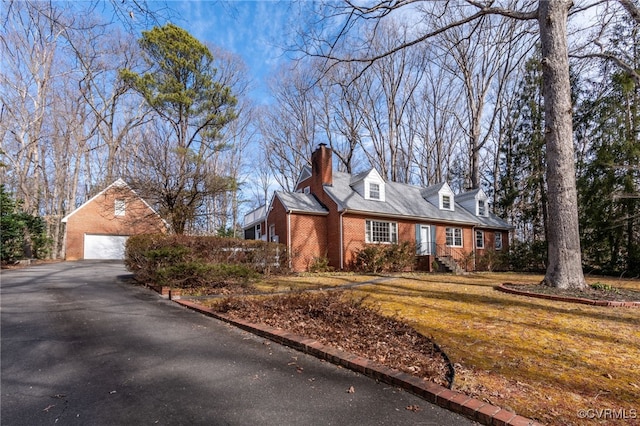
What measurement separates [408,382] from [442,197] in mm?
20703

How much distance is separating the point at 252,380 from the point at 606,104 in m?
21.8

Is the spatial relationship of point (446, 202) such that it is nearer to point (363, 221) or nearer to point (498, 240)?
point (498, 240)

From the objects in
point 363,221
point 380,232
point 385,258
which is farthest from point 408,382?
point 380,232

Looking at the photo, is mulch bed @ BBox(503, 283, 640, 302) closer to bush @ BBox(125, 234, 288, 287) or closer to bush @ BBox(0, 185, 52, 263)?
bush @ BBox(125, 234, 288, 287)

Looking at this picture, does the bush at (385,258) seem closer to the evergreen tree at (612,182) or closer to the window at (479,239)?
the window at (479,239)

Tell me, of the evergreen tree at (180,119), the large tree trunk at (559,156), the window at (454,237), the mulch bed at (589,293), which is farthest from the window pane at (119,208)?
the large tree trunk at (559,156)

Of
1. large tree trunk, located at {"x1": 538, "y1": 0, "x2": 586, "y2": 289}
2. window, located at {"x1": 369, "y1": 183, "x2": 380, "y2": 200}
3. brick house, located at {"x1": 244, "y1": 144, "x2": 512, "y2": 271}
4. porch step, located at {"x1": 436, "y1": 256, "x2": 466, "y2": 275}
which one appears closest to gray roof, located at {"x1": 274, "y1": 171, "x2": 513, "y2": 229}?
brick house, located at {"x1": 244, "y1": 144, "x2": 512, "y2": 271}

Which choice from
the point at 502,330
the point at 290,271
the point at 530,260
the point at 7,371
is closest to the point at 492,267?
the point at 530,260

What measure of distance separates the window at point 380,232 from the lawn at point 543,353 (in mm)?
10382

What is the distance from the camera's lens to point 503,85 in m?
25.6

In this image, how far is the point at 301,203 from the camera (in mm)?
17562

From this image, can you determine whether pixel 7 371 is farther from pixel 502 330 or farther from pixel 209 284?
pixel 502 330

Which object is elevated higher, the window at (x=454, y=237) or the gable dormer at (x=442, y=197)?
the gable dormer at (x=442, y=197)

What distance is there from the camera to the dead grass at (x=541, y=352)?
9.11ft
